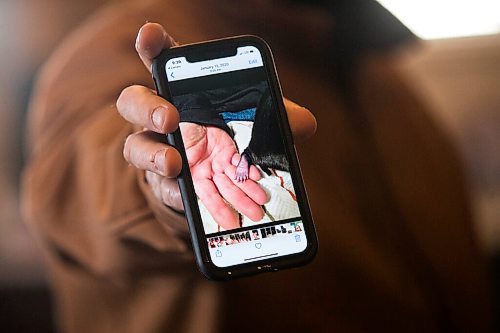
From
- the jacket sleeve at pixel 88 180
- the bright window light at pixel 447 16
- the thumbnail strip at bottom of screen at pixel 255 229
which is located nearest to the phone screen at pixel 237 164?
the thumbnail strip at bottom of screen at pixel 255 229

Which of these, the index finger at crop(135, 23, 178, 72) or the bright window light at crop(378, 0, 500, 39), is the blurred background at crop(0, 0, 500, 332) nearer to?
the bright window light at crop(378, 0, 500, 39)

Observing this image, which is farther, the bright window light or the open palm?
the bright window light

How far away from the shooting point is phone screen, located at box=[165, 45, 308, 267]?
2.13 feet

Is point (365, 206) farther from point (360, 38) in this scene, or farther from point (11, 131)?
point (11, 131)

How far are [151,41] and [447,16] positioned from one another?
1.18 ft

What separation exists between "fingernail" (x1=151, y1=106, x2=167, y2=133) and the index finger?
55 millimetres

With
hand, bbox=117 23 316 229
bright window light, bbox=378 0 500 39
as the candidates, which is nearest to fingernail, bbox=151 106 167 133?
hand, bbox=117 23 316 229

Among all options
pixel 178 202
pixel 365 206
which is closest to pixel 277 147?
pixel 178 202

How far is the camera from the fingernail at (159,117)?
2.03 feet

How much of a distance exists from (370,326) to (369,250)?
0.07m

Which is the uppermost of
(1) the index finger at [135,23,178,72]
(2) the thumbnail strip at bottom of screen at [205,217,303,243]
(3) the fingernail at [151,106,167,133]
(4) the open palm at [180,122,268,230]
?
(1) the index finger at [135,23,178,72]

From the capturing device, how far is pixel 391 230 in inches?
32.8

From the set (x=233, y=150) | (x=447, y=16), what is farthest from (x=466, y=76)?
(x=233, y=150)

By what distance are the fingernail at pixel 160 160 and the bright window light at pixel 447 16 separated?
1.11 ft
